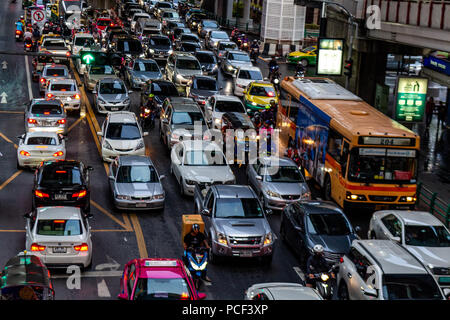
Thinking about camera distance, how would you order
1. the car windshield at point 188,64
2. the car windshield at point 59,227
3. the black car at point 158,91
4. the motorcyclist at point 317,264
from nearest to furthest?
the motorcyclist at point 317,264
the car windshield at point 59,227
the black car at point 158,91
the car windshield at point 188,64

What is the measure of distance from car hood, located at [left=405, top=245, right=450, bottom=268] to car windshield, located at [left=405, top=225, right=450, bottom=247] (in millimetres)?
253

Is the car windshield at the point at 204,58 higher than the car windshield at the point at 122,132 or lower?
higher

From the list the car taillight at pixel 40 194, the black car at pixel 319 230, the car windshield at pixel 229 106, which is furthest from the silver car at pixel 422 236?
the car windshield at pixel 229 106

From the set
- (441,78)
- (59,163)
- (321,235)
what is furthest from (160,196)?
(441,78)

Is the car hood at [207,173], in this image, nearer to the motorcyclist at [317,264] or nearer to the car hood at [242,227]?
the car hood at [242,227]

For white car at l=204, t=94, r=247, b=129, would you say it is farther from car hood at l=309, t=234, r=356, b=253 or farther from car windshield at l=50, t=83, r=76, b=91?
car hood at l=309, t=234, r=356, b=253

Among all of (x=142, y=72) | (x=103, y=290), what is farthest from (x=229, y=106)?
(x=103, y=290)

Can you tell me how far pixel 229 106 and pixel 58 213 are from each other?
A: 16377mm

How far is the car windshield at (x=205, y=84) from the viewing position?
4012cm

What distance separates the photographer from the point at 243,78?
43531 millimetres

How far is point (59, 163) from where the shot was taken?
24109mm

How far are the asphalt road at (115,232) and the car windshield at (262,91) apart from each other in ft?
19.8

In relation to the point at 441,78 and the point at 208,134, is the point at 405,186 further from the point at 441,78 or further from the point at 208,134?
the point at 441,78
